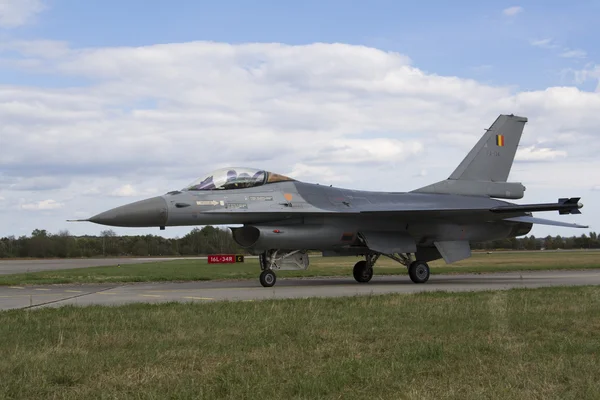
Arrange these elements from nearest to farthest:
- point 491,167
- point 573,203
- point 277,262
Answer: point 277,262 < point 573,203 < point 491,167

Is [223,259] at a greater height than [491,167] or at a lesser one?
lesser

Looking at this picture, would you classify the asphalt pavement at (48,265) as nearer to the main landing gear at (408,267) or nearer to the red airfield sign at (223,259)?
the red airfield sign at (223,259)

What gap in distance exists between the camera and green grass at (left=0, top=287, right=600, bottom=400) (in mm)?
4848

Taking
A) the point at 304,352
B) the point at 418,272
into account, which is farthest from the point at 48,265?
the point at 304,352

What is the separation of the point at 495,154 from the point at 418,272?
17.7 feet

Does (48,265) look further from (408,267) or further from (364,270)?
(408,267)

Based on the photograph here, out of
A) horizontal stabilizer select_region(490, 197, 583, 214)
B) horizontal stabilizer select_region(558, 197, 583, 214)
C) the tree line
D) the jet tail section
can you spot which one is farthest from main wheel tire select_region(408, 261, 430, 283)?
the tree line

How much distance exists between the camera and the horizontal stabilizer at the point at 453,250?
19.2 m

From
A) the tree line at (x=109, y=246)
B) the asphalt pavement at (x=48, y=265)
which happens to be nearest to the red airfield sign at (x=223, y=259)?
the asphalt pavement at (x=48, y=265)

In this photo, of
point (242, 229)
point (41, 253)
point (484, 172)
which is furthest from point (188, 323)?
point (41, 253)

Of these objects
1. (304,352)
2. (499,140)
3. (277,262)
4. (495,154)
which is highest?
(499,140)

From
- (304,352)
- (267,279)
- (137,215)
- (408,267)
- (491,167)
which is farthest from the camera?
(491,167)

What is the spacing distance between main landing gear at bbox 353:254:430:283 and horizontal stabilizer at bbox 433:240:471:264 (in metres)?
0.78

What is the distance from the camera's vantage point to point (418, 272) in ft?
61.0
